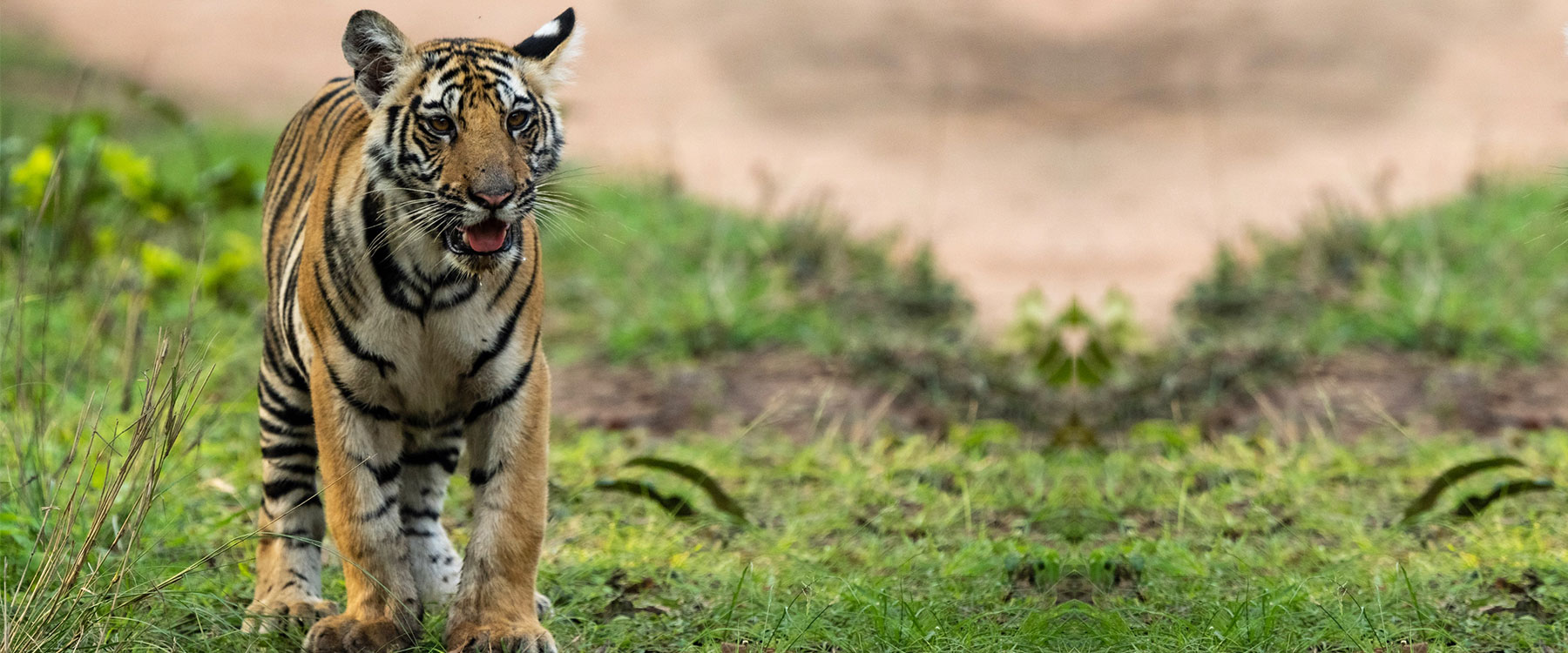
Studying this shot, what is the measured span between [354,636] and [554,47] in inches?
64.4

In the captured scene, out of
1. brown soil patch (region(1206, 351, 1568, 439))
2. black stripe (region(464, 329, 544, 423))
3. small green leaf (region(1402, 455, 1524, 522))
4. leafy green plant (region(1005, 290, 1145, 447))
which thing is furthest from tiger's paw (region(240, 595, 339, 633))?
brown soil patch (region(1206, 351, 1568, 439))

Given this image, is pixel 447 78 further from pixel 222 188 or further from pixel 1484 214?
pixel 1484 214

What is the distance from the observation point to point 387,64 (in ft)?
11.7

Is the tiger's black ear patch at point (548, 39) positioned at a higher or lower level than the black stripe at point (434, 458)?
higher

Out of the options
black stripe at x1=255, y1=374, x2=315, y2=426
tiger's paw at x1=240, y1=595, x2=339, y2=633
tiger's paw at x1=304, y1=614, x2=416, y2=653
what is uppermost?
black stripe at x1=255, y1=374, x2=315, y2=426

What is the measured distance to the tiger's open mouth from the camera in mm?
3354

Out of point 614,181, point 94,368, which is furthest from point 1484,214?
point 94,368

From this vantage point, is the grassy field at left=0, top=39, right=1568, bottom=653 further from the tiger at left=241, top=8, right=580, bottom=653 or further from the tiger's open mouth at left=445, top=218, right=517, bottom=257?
the tiger's open mouth at left=445, top=218, right=517, bottom=257

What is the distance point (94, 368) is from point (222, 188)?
986 mm

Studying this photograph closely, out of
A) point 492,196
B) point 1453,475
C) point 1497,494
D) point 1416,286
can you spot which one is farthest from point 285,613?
point 1416,286

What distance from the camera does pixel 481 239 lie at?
336cm

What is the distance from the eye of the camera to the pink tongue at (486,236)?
3.35m

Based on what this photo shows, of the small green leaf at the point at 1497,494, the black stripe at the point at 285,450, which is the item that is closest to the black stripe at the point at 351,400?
the black stripe at the point at 285,450

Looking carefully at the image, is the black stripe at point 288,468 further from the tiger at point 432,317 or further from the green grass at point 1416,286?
the green grass at point 1416,286
